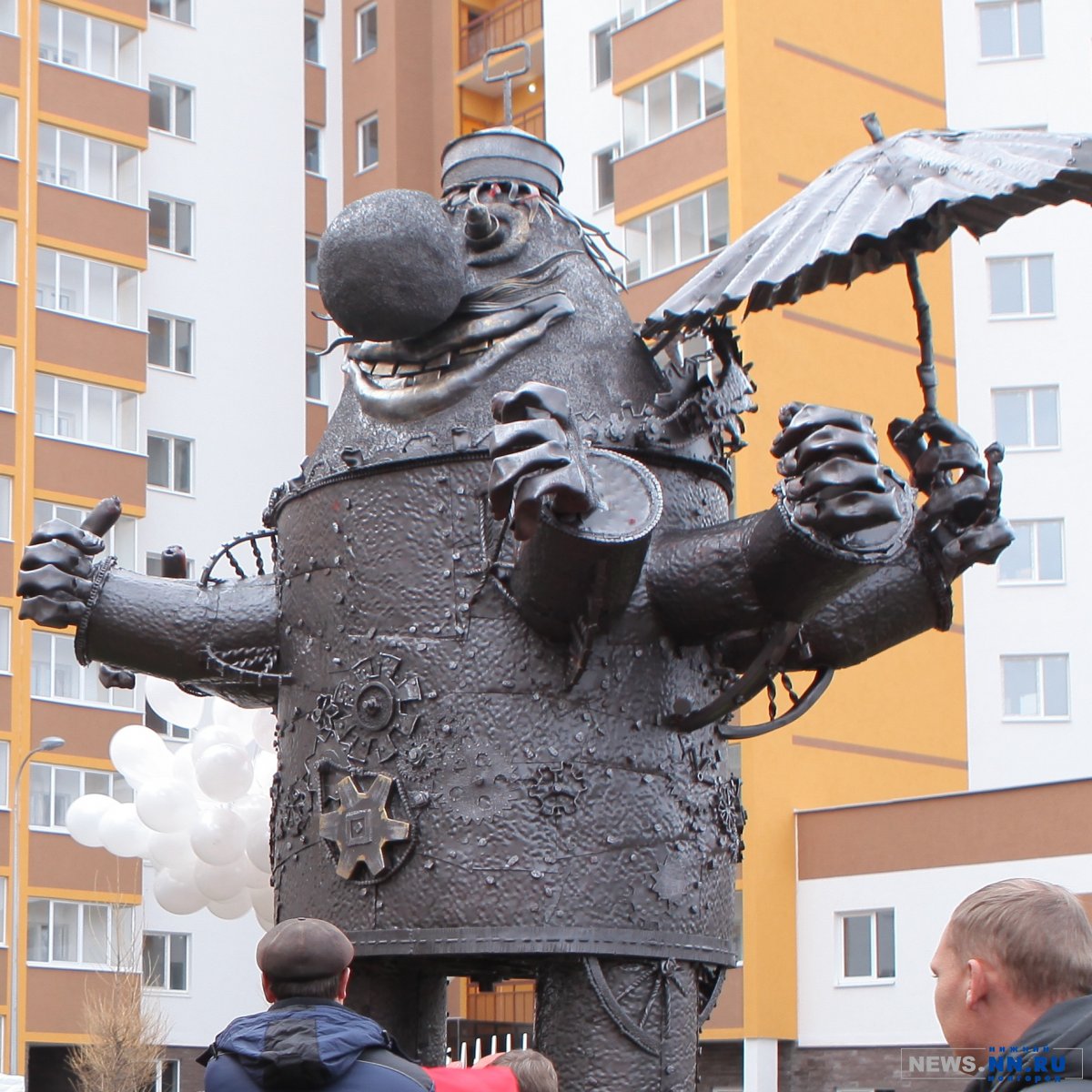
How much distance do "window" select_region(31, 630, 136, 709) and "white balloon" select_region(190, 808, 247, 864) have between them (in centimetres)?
2177

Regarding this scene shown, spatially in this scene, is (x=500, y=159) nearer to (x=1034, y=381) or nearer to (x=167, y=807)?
(x=167, y=807)

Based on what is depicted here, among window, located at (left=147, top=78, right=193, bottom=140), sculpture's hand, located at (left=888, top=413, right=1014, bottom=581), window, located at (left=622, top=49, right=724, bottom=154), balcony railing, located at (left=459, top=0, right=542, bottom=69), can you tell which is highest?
balcony railing, located at (left=459, top=0, right=542, bottom=69)

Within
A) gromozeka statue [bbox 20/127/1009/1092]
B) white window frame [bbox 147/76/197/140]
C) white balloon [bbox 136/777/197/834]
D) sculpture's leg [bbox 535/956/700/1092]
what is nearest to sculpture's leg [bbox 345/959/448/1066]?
gromozeka statue [bbox 20/127/1009/1092]

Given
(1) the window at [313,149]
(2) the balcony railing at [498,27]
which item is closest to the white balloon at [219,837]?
(2) the balcony railing at [498,27]

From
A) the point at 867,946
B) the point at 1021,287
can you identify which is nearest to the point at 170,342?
the point at 1021,287

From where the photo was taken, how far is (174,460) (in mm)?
38500

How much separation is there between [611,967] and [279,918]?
3.85 feet

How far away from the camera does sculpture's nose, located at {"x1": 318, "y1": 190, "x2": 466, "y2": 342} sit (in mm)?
6840

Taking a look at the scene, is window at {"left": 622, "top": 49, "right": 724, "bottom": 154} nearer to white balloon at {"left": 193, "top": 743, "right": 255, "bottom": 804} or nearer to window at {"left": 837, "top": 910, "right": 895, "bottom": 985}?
window at {"left": 837, "top": 910, "right": 895, "bottom": 985}

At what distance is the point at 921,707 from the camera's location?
34.4 metres

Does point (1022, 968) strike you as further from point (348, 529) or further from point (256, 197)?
point (256, 197)

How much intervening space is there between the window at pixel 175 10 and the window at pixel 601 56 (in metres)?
8.11

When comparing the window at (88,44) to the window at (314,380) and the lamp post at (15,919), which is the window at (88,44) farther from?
the lamp post at (15,919)

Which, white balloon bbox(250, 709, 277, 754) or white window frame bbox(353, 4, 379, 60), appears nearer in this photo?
white balloon bbox(250, 709, 277, 754)
